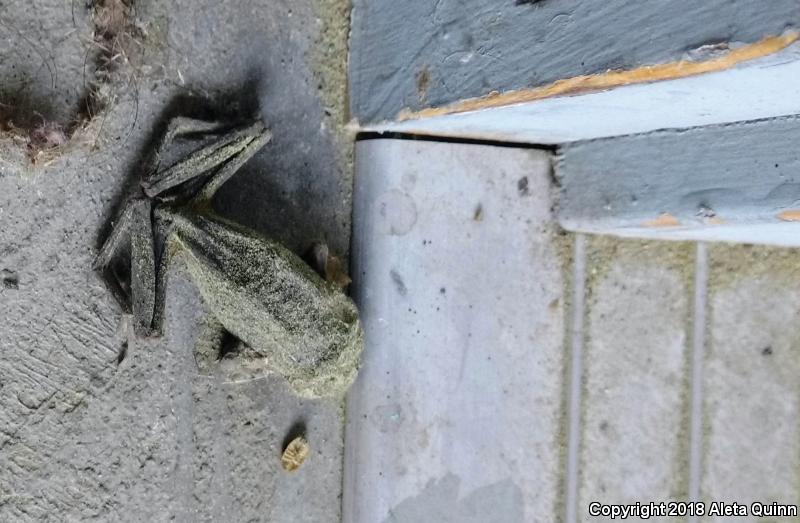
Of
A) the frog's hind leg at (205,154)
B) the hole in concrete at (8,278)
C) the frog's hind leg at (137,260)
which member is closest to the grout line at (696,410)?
the frog's hind leg at (205,154)

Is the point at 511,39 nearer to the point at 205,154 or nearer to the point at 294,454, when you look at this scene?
the point at 205,154

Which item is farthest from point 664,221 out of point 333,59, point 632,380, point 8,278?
point 8,278

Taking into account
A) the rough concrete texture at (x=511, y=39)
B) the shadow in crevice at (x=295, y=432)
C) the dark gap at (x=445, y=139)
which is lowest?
the shadow in crevice at (x=295, y=432)

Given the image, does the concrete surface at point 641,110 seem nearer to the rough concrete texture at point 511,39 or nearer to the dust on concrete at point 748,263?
the rough concrete texture at point 511,39

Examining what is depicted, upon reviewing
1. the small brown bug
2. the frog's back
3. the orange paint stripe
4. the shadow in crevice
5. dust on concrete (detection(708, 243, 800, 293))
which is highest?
the orange paint stripe

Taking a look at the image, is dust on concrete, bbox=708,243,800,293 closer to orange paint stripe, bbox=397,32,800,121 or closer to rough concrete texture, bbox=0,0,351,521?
orange paint stripe, bbox=397,32,800,121

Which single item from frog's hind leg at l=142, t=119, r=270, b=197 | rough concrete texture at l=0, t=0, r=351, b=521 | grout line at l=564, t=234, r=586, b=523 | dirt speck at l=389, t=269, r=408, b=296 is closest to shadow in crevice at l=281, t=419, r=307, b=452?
rough concrete texture at l=0, t=0, r=351, b=521
